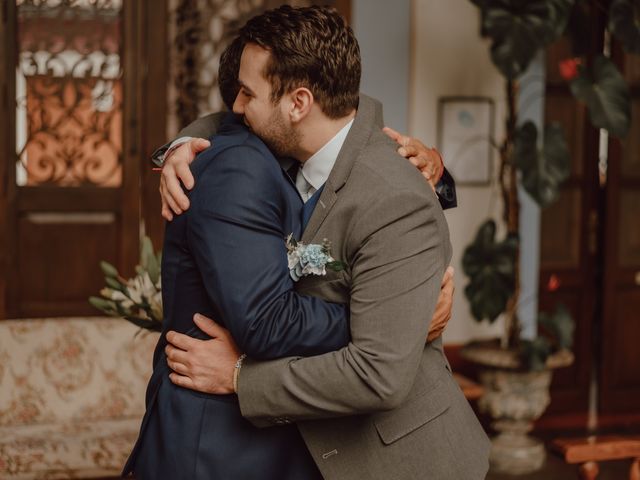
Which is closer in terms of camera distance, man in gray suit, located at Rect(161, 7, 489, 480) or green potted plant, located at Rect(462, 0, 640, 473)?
man in gray suit, located at Rect(161, 7, 489, 480)

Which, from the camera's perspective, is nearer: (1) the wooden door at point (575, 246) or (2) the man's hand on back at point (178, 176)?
(2) the man's hand on back at point (178, 176)

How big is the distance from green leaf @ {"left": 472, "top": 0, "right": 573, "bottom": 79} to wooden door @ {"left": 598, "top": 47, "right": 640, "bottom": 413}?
56.5 inches

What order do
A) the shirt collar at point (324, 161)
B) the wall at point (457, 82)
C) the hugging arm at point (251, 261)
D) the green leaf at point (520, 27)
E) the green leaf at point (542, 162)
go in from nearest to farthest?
the hugging arm at point (251, 261) → the shirt collar at point (324, 161) → the green leaf at point (520, 27) → the green leaf at point (542, 162) → the wall at point (457, 82)

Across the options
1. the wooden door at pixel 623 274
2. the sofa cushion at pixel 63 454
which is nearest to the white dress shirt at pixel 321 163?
the sofa cushion at pixel 63 454

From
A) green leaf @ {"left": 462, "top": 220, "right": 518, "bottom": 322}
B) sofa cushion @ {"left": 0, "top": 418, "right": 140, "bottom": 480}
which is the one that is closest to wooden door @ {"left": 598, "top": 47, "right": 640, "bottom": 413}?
green leaf @ {"left": 462, "top": 220, "right": 518, "bottom": 322}

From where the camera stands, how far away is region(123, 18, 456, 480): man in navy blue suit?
173 cm

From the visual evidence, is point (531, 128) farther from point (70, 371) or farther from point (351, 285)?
point (351, 285)

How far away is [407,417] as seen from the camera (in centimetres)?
192

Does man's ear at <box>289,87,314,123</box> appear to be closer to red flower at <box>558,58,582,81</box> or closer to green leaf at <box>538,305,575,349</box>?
red flower at <box>558,58,582,81</box>

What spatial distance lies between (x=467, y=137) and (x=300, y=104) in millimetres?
3555

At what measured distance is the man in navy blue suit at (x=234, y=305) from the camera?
1731mm

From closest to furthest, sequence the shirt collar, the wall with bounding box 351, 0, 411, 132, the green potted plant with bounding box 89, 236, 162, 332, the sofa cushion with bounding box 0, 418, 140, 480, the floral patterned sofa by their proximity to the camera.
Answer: the shirt collar → the green potted plant with bounding box 89, 236, 162, 332 → the sofa cushion with bounding box 0, 418, 140, 480 → the floral patterned sofa → the wall with bounding box 351, 0, 411, 132

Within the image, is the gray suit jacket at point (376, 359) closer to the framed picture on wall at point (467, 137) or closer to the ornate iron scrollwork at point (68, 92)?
the ornate iron scrollwork at point (68, 92)

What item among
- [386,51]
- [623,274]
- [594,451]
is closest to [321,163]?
[594,451]
